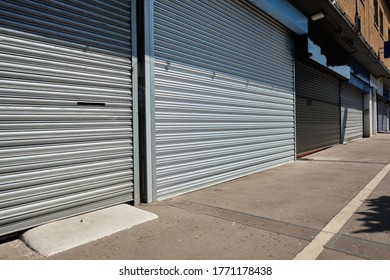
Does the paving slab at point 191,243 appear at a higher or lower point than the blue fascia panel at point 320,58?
lower

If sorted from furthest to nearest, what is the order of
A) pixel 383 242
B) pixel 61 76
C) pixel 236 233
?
1. pixel 61 76
2. pixel 236 233
3. pixel 383 242

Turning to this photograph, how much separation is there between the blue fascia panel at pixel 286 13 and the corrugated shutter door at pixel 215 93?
9.0 inches

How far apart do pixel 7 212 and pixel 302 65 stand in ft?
34.2

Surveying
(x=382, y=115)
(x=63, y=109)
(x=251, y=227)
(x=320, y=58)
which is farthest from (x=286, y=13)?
(x=382, y=115)

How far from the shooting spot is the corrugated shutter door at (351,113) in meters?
17.0

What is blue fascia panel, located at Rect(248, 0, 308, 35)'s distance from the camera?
8.19 meters

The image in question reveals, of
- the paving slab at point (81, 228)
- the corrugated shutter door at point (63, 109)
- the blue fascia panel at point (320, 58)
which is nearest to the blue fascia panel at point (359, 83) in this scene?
the blue fascia panel at point (320, 58)

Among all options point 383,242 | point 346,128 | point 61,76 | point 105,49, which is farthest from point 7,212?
point 346,128

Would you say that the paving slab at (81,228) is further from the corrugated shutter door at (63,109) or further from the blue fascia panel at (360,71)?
the blue fascia panel at (360,71)

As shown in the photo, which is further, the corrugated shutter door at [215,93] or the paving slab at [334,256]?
the corrugated shutter door at [215,93]

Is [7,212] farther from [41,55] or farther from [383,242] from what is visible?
[383,242]

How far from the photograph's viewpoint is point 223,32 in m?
7.02

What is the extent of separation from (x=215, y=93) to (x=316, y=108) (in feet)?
25.3

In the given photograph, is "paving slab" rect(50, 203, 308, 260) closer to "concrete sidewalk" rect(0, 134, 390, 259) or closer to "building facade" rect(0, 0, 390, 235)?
"concrete sidewalk" rect(0, 134, 390, 259)
